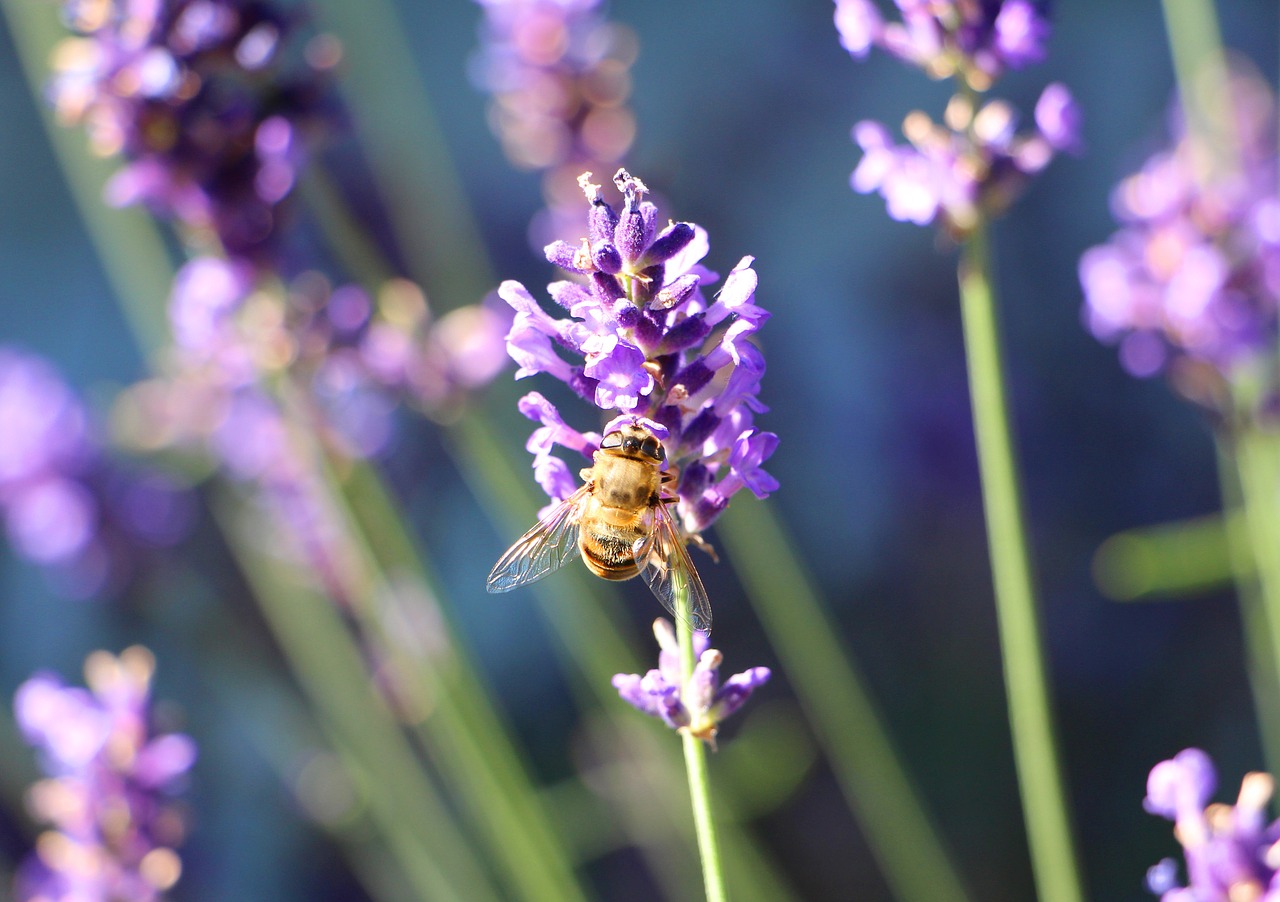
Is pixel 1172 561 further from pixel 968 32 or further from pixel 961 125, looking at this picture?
pixel 968 32

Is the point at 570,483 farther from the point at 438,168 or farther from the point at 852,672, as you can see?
the point at 438,168

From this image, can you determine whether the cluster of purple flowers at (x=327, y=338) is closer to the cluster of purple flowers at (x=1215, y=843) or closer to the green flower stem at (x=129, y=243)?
the green flower stem at (x=129, y=243)

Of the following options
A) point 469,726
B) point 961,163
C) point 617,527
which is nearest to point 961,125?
point 961,163

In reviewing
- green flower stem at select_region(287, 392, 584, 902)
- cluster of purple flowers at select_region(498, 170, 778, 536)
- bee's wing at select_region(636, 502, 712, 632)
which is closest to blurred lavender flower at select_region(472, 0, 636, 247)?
green flower stem at select_region(287, 392, 584, 902)

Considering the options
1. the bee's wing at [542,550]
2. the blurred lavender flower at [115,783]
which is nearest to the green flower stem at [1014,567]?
the bee's wing at [542,550]

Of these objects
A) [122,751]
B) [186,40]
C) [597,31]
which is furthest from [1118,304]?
[122,751]

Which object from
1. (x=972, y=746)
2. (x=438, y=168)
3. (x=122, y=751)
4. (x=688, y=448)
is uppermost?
(x=438, y=168)

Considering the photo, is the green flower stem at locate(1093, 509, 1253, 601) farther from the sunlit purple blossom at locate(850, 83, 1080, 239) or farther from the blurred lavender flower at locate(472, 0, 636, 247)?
the blurred lavender flower at locate(472, 0, 636, 247)
